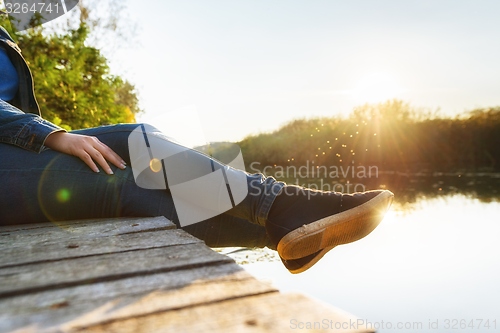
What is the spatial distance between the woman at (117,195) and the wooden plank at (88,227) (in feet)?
0.16

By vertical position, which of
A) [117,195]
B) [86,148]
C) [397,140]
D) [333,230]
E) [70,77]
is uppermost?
[70,77]

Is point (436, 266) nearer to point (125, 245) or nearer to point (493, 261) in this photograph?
point (493, 261)

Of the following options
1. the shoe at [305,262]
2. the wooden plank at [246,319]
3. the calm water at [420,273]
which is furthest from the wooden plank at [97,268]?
the calm water at [420,273]

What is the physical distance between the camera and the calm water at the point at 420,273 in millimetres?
2584

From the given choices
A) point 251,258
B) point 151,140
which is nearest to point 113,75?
point 251,258

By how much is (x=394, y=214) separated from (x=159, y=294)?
17.5 ft

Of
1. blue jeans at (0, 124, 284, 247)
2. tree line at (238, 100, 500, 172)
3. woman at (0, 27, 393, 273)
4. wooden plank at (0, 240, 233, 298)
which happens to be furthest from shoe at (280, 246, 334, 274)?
tree line at (238, 100, 500, 172)

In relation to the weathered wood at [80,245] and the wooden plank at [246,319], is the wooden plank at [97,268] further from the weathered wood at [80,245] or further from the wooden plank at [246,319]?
the wooden plank at [246,319]

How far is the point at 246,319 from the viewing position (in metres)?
0.40

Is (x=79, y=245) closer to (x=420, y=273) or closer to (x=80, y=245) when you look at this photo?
(x=80, y=245)

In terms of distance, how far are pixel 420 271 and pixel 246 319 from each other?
11.0 feet

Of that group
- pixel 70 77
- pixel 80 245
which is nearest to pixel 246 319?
pixel 80 245

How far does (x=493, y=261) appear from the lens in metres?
3.41

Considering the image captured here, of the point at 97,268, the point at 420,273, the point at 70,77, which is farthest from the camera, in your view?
the point at 70,77
